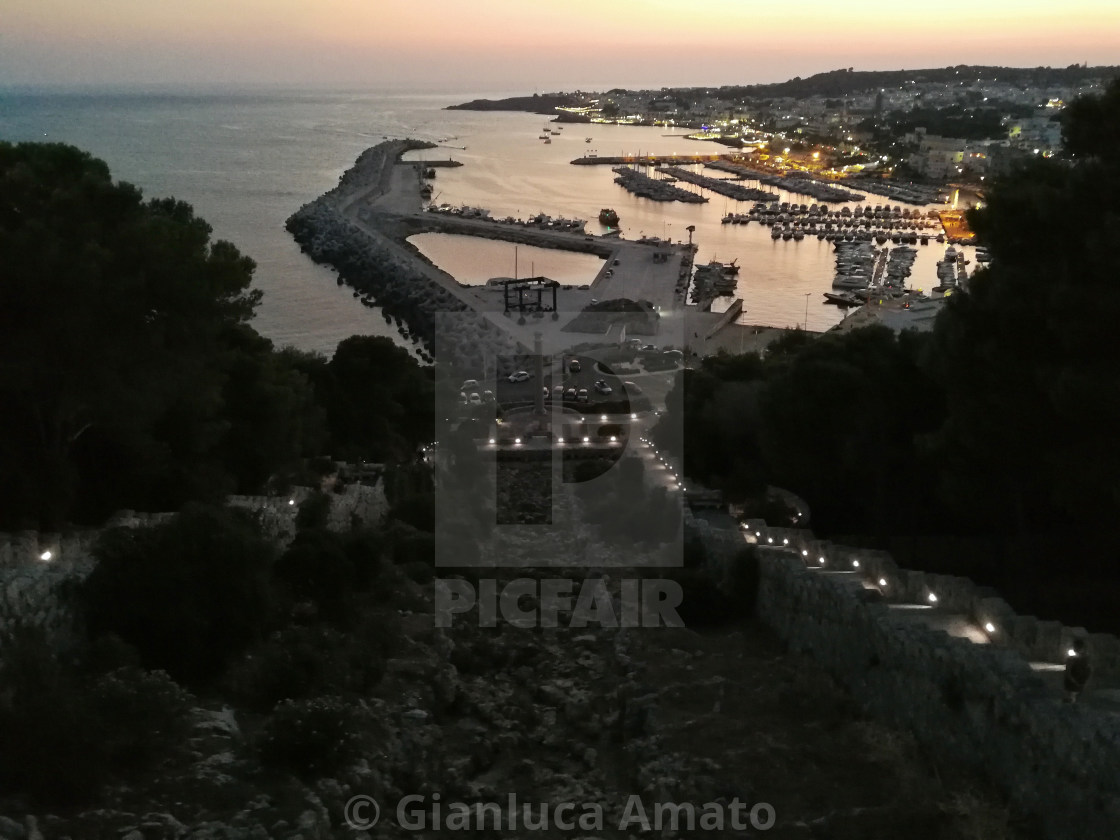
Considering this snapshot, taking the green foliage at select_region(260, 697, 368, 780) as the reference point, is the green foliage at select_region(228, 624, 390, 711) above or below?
below

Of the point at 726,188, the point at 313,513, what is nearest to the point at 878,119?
the point at 726,188

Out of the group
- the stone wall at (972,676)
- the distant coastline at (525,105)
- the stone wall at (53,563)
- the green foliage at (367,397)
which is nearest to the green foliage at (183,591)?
the stone wall at (53,563)

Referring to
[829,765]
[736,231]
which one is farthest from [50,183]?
[736,231]

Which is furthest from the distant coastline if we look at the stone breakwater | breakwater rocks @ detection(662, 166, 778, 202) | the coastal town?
the stone breakwater

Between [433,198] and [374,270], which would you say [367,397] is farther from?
[433,198]

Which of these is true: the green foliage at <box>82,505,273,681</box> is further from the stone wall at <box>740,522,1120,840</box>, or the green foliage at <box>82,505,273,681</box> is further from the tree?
the stone wall at <box>740,522,1120,840</box>

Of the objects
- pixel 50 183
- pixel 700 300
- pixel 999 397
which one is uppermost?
pixel 50 183

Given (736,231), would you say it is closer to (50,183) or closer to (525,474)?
(525,474)
